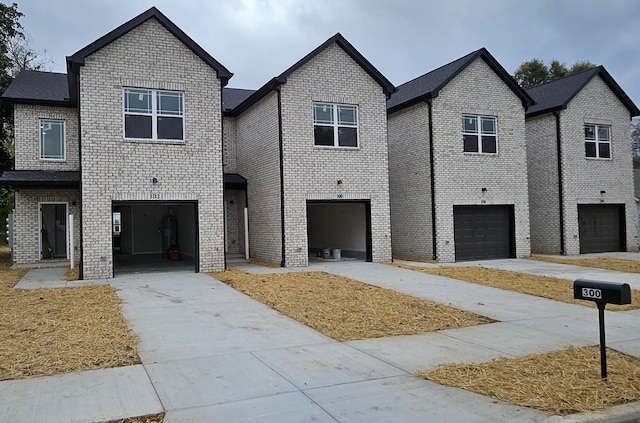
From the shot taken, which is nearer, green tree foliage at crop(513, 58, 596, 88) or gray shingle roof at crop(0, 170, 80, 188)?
gray shingle roof at crop(0, 170, 80, 188)

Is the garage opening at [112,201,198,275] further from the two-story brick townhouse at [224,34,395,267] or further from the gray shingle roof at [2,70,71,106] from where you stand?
the gray shingle roof at [2,70,71,106]

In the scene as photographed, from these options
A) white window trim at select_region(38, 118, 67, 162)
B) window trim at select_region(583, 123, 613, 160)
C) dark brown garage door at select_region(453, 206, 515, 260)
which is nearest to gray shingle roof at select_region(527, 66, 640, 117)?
window trim at select_region(583, 123, 613, 160)

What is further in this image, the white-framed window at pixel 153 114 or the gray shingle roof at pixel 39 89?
the gray shingle roof at pixel 39 89

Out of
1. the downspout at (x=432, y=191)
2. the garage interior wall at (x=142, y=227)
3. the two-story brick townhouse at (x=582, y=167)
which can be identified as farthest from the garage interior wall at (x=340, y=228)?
the two-story brick townhouse at (x=582, y=167)

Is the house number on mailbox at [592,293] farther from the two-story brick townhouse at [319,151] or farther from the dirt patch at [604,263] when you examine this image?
the two-story brick townhouse at [319,151]

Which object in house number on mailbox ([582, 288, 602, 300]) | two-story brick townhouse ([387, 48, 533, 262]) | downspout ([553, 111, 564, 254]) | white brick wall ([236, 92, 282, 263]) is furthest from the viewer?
downspout ([553, 111, 564, 254])

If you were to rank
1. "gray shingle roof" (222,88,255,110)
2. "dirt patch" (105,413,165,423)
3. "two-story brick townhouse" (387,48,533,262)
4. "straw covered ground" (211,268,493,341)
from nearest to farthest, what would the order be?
"dirt patch" (105,413,165,423) → "straw covered ground" (211,268,493,341) → "two-story brick townhouse" (387,48,533,262) → "gray shingle roof" (222,88,255,110)

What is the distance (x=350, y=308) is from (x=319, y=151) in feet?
28.2

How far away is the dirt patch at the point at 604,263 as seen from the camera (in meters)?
16.5

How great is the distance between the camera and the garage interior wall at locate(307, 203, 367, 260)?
19453 mm

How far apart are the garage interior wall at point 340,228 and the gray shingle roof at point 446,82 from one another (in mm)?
4478

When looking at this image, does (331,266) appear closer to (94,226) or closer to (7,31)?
(94,226)

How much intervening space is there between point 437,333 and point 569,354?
192 centimetres

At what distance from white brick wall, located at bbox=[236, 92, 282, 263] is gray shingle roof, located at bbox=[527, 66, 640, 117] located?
461 inches
